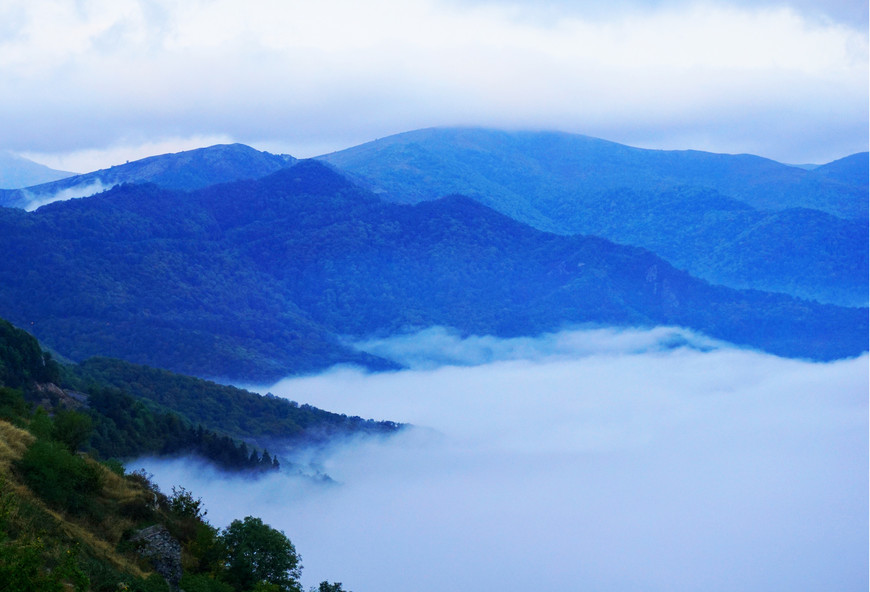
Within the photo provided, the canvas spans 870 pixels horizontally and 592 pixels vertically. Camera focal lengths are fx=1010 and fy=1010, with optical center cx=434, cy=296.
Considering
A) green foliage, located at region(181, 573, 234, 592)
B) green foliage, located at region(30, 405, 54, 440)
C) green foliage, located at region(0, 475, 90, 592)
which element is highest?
green foliage, located at region(30, 405, 54, 440)

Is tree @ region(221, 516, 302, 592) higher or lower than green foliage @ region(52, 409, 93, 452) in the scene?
lower

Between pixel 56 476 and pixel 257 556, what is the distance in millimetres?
7719

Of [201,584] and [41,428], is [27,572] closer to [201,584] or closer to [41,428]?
[201,584]

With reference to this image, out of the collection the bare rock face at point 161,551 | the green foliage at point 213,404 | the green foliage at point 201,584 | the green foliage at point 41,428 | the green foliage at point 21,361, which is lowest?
the green foliage at point 201,584

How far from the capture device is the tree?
112ft

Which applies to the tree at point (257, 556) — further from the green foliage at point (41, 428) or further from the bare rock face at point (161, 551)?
the green foliage at point (41, 428)

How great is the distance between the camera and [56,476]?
99.6ft

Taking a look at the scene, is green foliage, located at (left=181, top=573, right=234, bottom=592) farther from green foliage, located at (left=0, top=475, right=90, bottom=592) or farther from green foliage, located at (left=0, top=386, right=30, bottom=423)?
green foliage, located at (left=0, top=386, right=30, bottom=423)

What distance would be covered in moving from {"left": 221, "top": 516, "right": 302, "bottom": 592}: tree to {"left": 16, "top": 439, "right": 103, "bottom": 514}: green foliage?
527cm

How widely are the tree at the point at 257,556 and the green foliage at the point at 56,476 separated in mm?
5273

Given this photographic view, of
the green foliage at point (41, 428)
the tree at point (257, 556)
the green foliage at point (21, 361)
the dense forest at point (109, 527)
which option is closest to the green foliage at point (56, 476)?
the dense forest at point (109, 527)

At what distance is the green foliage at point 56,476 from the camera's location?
30109 millimetres

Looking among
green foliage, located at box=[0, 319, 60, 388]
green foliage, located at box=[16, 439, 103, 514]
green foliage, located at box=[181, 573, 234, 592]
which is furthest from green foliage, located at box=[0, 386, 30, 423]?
green foliage, located at box=[0, 319, 60, 388]

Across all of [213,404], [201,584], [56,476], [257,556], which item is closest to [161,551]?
[201,584]
